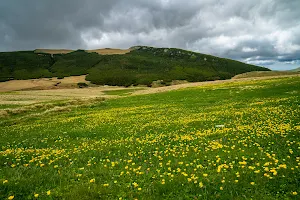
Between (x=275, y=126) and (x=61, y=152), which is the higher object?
(x=275, y=126)

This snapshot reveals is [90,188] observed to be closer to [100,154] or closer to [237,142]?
[100,154]

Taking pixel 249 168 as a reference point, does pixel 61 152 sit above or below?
below

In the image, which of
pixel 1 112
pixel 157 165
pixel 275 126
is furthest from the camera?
pixel 1 112

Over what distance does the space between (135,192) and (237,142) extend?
7846 millimetres

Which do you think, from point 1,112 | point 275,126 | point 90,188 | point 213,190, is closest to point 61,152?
point 90,188

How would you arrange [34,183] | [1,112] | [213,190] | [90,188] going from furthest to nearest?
[1,112] < [34,183] < [90,188] < [213,190]

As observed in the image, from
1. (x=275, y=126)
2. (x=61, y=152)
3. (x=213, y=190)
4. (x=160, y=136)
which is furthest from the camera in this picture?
(x=160, y=136)

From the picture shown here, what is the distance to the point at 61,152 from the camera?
14727mm

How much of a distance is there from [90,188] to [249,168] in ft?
20.9

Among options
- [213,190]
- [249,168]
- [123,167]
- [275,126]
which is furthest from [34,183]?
[275,126]

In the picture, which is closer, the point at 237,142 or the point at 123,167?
the point at 123,167

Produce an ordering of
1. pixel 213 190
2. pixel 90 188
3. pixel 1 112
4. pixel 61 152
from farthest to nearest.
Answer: pixel 1 112 < pixel 61 152 < pixel 90 188 < pixel 213 190

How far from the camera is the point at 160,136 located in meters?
17.6

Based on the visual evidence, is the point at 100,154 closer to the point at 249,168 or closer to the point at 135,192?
the point at 135,192
